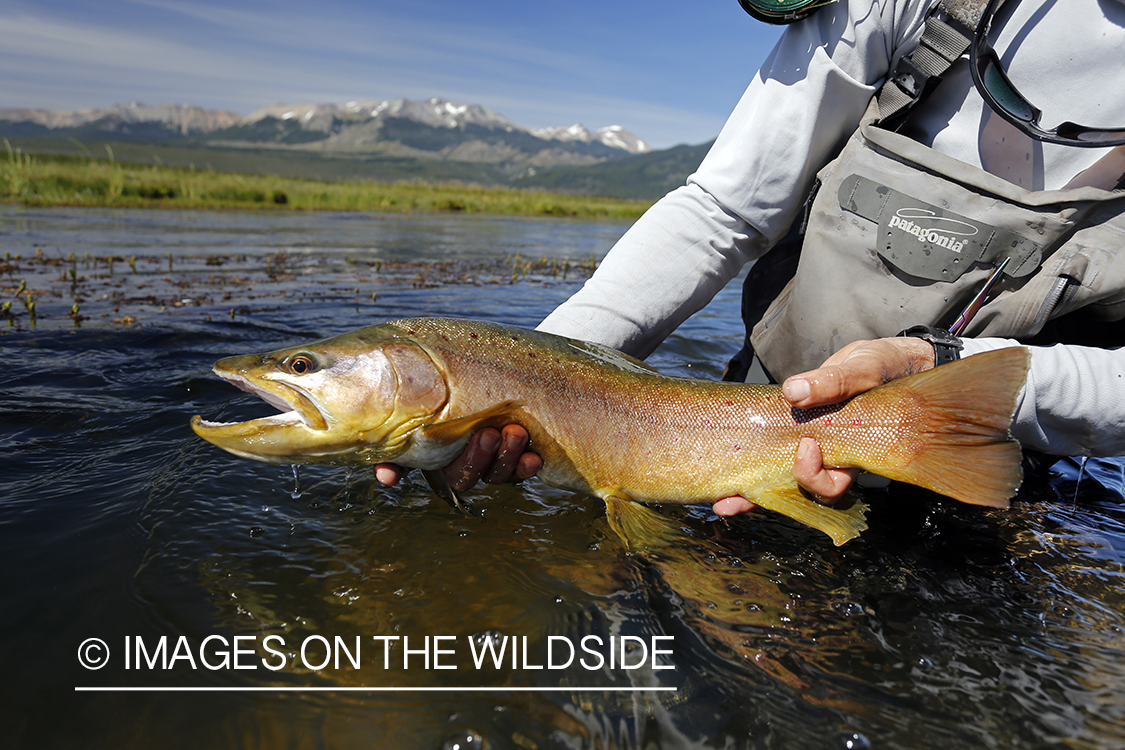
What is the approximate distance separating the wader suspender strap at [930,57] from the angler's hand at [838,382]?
96cm

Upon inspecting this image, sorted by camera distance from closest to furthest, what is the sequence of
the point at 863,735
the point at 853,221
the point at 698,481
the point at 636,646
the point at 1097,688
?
the point at 863,735, the point at 1097,688, the point at 636,646, the point at 698,481, the point at 853,221

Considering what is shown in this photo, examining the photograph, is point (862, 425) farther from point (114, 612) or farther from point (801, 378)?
point (114, 612)

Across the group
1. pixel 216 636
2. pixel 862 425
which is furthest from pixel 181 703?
pixel 862 425

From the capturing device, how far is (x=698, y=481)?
2.43 meters

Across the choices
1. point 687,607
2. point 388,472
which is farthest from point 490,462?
point 687,607

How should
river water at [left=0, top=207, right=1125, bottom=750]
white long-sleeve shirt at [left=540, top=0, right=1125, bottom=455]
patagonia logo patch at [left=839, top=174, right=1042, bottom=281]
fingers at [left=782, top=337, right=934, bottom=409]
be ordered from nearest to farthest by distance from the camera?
river water at [left=0, top=207, right=1125, bottom=750], fingers at [left=782, top=337, right=934, bottom=409], white long-sleeve shirt at [left=540, top=0, right=1125, bottom=455], patagonia logo patch at [left=839, top=174, right=1042, bottom=281]

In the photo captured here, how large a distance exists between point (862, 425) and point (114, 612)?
2671mm

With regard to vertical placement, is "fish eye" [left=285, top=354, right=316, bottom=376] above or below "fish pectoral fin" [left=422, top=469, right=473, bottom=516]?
above

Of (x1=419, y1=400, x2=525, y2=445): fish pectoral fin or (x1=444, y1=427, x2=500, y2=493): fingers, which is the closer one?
(x1=419, y1=400, x2=525, y2=445): fish pectoral fin

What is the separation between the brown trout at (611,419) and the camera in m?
2.10

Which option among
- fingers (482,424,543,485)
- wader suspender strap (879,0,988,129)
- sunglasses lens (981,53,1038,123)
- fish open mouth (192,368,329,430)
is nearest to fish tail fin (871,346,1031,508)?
sunglasses lens (981,53,1038,123)

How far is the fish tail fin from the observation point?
2031mm

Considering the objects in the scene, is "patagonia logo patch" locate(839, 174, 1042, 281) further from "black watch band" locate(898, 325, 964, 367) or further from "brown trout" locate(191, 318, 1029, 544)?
"brown trout" locate(191, 318, 1029, 544)

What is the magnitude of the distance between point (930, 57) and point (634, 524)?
A: 210 centimetres
